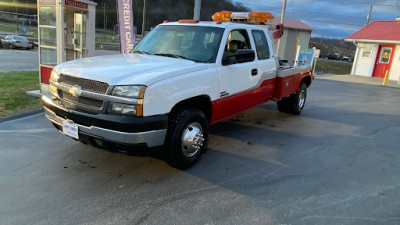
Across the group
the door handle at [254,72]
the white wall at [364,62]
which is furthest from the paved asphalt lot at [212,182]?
the white wall at [364,62]

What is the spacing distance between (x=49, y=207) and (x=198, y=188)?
1.65 metres

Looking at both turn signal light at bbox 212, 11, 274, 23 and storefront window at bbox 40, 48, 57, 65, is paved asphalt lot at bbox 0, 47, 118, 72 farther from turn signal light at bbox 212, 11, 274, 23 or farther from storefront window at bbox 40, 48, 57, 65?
turn signal light at bbox 212, 11, 274, 23

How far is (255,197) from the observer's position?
11.6 feet

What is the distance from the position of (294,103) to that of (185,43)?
13.0 ft

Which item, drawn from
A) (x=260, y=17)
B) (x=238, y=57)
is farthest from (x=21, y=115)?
(x=260, y=17)

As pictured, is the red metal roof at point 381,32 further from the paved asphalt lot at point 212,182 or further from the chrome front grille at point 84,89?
the chrome front grille at point 84,89

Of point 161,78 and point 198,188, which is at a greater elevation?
point 161,78

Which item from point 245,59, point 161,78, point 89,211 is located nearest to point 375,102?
point 245,59

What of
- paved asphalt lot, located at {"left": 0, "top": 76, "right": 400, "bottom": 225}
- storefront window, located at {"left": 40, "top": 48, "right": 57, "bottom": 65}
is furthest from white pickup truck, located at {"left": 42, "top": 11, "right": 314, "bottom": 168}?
storefront window, located at {"left": 40, "top": 48, "right": 57, "bottom": 65}

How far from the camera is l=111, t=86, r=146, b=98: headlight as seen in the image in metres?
3.26

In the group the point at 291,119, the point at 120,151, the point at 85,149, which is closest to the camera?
the point at 120,151

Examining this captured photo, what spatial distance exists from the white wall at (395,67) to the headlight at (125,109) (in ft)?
74.5

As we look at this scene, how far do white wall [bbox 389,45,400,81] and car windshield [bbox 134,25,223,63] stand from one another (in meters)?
20.9

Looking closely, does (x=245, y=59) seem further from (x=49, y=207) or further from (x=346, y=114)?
(x=346, y=114)
